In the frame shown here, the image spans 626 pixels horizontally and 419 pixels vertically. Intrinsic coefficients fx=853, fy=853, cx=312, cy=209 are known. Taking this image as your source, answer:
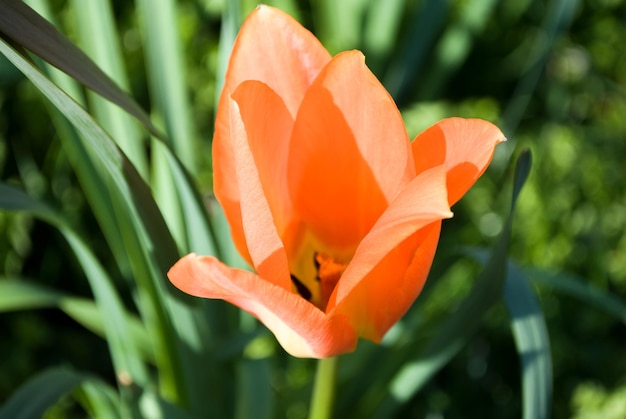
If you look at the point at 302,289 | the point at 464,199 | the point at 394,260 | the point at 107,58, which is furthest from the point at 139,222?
the point at 464,199

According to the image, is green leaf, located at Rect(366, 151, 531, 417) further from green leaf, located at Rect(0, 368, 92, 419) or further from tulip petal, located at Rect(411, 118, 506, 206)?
green leaf, located at Rect(0, 368, 92, 419)

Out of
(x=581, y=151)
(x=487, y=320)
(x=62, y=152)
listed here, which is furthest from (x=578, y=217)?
(x=62, y=152)

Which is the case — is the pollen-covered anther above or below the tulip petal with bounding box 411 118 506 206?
below

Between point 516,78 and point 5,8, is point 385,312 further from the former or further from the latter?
point 516,78

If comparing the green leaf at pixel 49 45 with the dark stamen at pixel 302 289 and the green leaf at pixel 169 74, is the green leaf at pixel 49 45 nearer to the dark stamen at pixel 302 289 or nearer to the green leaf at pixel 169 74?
the dark stamen at pixel 302 289

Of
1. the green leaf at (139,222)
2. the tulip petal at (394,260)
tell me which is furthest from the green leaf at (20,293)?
the tulip petal at (394,260)

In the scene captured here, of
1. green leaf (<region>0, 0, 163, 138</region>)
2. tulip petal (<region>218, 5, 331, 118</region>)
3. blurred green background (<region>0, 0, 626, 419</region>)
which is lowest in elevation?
blurred green background (<region>0, 0, 626, 419</region>)

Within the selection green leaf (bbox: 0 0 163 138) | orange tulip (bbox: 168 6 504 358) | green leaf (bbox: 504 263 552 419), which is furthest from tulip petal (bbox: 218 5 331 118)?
green leaf (bbox: 504 263 552 419)

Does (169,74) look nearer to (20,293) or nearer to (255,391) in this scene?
(20,293)
